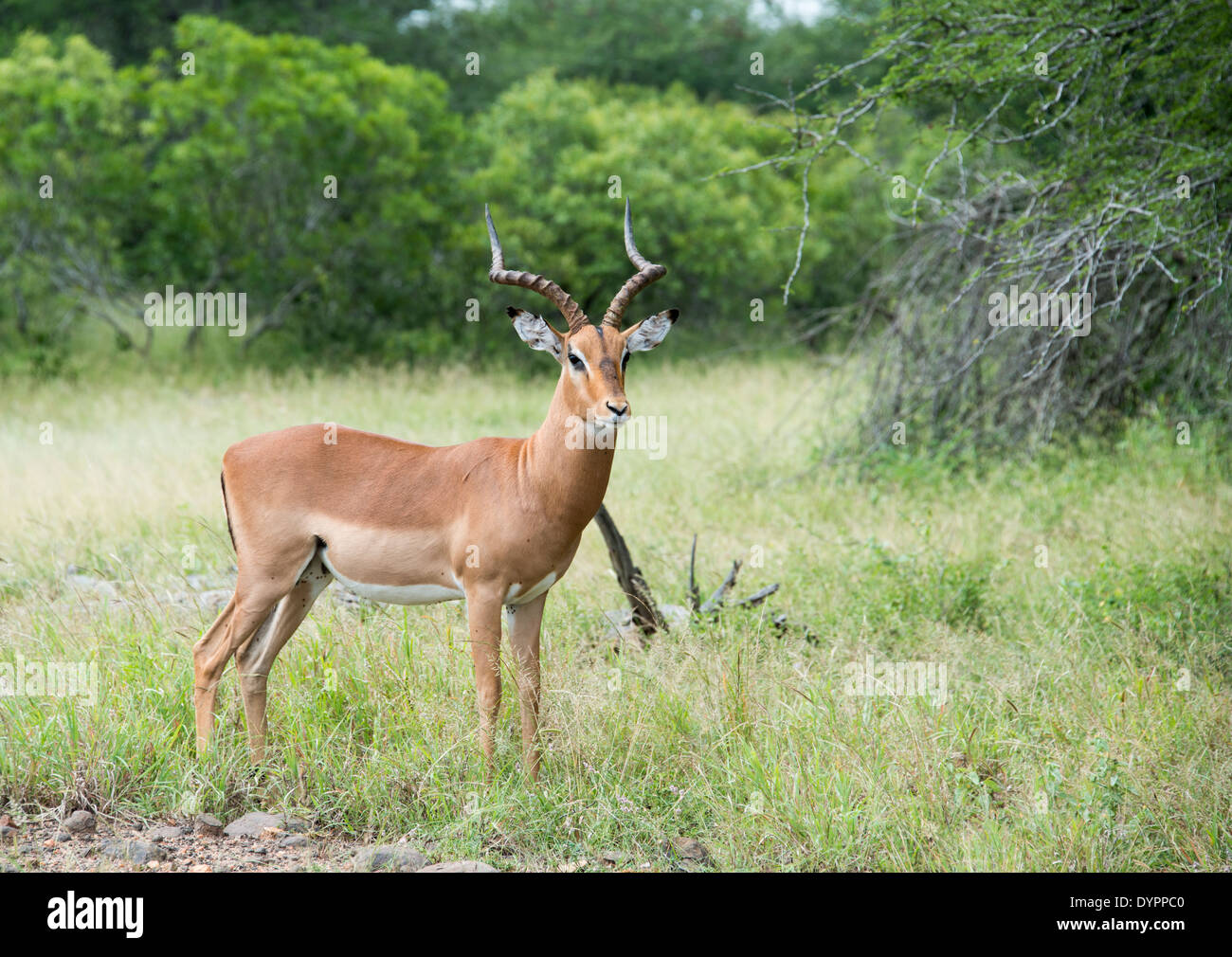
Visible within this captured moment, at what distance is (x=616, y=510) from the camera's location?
9148 mm

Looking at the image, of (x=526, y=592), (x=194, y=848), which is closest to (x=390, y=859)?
(x=194, y=848)

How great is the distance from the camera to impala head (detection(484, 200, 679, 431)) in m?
4.43

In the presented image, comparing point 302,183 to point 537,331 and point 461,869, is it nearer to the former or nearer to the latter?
point 537,331

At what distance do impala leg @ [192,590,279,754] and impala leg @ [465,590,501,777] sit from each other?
812 mm

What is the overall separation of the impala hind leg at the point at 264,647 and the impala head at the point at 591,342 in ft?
4.14

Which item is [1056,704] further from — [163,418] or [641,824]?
[163,418]

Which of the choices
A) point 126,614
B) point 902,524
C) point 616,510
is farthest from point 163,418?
point 902,524

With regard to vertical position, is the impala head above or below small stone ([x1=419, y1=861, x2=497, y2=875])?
above

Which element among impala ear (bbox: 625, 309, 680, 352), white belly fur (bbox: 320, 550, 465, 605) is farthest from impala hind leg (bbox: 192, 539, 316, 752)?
impala ear (bbox: 625, 309, 680, 352)

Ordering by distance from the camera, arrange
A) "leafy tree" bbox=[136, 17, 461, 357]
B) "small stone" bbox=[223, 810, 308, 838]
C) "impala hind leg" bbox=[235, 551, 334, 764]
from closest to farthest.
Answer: "small stone" bbox=[223, 810, 308, 838] < "impala hind leg" bbox=[235, 551, 334, 764] < "leafy tree" bbox=[136, 17, 461, 357]

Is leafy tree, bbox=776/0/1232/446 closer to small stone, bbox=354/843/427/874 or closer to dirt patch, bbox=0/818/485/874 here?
small stone, bbox=354/843/427/874

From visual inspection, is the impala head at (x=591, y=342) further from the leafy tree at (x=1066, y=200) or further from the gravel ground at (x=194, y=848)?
the leafy tree at (x=1066, y=200)

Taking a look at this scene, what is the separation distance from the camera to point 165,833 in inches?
177

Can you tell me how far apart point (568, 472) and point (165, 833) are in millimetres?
2010
